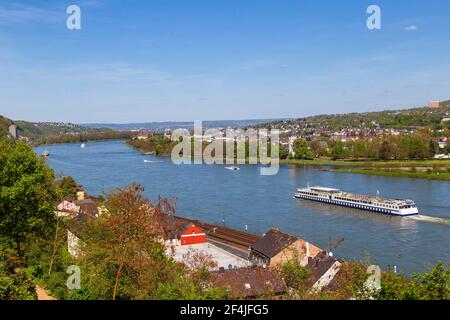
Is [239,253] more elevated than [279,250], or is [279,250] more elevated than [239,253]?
[279,250]

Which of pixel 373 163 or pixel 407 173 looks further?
pixel 373 163

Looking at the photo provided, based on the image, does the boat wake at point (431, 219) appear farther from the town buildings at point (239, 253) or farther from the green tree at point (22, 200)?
the green tree at point (22, 200)

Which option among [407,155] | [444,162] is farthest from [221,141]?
[444,162]

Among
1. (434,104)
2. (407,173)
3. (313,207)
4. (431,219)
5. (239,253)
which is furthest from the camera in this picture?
(434,104)

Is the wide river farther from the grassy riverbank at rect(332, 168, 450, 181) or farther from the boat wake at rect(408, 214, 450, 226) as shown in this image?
the grassy riverbank at rect(332, 168, 450, 181)

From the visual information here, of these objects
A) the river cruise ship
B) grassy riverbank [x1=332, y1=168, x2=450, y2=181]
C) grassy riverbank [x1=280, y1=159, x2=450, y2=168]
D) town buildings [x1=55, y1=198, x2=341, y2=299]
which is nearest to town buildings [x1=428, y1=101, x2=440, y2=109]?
grassy riverbank [x1=280, y1=159, x2=450, y2=168]

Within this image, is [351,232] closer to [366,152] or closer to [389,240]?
[389,240]

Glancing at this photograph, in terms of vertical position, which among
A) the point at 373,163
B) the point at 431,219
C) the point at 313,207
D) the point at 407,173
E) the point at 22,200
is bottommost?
the point at 313,207

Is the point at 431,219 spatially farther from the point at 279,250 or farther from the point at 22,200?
the point at 22,200

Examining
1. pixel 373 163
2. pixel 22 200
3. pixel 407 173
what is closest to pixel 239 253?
pixel 22 200
